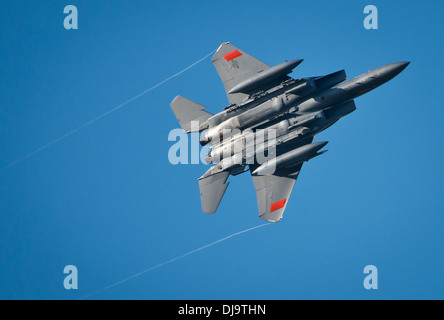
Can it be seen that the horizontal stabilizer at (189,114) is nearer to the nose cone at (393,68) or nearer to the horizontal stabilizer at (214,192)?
the horizontal stabilizer at (214,192)

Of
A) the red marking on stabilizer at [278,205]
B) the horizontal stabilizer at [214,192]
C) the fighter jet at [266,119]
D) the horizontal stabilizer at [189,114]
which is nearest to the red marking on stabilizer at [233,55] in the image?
the fighter jet at [266,119]

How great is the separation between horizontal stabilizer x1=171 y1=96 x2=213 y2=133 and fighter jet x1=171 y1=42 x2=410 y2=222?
0.04m

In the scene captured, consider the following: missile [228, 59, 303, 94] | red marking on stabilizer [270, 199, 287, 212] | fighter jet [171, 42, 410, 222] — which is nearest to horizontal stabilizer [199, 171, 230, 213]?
fighter jet [171, 42, 410, 222]

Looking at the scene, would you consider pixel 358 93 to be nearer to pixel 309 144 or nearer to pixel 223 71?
pixel 309 144

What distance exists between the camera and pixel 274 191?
71.8ft

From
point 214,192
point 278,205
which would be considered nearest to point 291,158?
point 278,205

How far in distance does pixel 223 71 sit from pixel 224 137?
2827 mm

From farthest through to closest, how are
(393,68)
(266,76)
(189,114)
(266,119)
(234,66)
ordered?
(189,114) < (234,66) < (266,119) < (266,76) < (393,68)

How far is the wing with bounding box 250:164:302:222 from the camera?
21.7m

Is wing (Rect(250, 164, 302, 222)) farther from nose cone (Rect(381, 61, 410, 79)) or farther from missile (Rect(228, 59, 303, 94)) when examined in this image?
nose cone (Rect(381, 61, 410, 79))

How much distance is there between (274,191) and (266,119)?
3.03 meters

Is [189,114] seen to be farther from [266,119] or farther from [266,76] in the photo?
[266,76]

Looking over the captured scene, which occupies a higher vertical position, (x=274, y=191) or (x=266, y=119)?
(x=266, y=119)

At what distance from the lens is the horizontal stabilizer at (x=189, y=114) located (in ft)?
72.3
